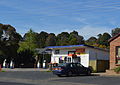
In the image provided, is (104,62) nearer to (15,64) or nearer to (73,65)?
(73,65)

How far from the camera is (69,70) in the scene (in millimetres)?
25984

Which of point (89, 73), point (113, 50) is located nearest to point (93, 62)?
point (113, 50)

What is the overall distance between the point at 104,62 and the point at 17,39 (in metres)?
37.3

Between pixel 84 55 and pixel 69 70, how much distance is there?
10926 mm

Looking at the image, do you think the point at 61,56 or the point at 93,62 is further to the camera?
the point at 61,56

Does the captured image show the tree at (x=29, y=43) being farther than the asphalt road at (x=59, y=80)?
Yes

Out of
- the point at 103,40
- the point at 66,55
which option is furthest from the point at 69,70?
the point at 103,40

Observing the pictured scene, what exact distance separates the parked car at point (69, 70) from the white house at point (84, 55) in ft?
23.8

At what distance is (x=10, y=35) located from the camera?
65250mm

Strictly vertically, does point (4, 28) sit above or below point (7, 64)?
above

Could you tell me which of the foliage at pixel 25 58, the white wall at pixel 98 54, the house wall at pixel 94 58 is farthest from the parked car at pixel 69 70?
the foliage at pixel 25 58

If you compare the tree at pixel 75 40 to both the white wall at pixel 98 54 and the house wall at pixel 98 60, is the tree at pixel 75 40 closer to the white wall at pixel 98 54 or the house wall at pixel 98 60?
the white wall at pixel 98 54

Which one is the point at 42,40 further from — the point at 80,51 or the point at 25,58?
the point at 80,51

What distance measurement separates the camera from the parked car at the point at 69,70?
25278 millimetres
